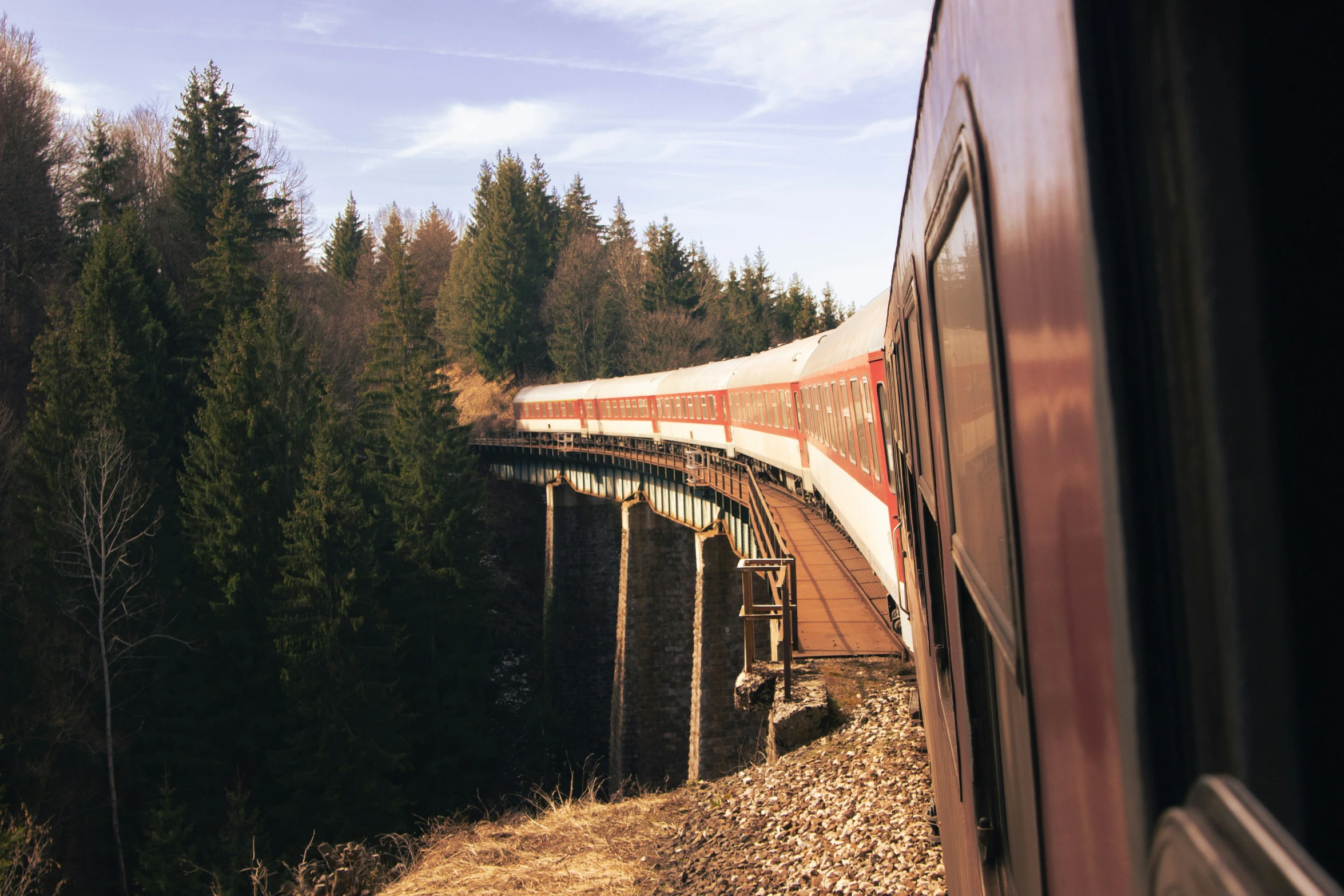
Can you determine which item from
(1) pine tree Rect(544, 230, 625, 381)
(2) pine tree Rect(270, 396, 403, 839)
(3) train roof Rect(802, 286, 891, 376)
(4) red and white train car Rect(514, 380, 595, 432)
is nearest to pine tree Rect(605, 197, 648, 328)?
(1) pine tree Rect(544, 230, 625, 381)

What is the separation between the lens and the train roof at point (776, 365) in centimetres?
1739

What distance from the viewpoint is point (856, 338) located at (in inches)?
415

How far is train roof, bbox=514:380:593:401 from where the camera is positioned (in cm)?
4581

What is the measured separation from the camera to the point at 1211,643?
2.47 ft

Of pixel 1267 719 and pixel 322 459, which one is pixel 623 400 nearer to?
pixel 322 459

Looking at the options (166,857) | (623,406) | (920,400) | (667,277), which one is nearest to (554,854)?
(920,400)

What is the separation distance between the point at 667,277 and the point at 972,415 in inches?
2733

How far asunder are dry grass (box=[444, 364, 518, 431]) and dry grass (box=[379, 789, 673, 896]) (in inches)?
2040

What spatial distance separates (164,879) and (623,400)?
2375cm

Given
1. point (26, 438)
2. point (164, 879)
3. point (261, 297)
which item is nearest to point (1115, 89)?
point (164, 879)

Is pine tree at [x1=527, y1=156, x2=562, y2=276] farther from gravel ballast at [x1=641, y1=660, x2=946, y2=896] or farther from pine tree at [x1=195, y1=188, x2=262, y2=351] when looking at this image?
gravel ballast at [x1=641, y1=660, x2=946, y2=896]

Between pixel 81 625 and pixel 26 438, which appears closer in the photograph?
pixel 81 625

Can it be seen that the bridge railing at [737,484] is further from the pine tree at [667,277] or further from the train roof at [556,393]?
the pine tree at [667,277]

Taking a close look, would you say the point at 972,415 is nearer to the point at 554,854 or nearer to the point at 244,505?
the point at 554,854
